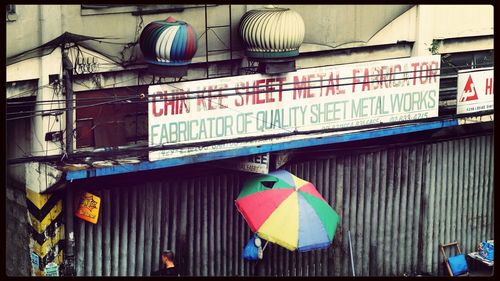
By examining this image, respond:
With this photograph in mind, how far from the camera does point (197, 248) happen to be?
18.0 m

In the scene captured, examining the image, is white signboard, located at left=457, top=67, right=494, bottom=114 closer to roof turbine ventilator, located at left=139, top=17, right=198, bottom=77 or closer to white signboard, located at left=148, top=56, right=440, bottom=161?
white signboard, located at left=148, top=56, right=440, bottom=161

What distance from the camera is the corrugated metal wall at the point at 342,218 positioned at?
679 inches

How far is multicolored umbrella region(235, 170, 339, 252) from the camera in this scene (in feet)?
54.5

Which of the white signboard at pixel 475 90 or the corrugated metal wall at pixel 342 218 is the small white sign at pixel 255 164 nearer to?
the corrugated metal wall at pixel 342 218

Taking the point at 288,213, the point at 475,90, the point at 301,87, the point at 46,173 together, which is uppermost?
the point at 301,87

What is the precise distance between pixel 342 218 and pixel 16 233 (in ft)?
19.7

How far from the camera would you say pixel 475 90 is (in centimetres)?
1966

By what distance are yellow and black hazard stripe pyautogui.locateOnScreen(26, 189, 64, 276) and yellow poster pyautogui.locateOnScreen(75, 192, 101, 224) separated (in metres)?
0.32

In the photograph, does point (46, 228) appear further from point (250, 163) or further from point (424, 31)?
point (424, 31)

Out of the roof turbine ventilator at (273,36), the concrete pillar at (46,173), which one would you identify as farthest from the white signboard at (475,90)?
the concrete pillar at (46,173)

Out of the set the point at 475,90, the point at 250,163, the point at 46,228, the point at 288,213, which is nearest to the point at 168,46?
the point at 250,163

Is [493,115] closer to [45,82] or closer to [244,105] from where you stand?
[244,105]

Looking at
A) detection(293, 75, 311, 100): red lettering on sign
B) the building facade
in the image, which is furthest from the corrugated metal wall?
detection(293, 75, 311, 100): red lettering on sign
